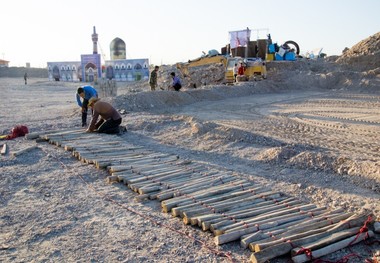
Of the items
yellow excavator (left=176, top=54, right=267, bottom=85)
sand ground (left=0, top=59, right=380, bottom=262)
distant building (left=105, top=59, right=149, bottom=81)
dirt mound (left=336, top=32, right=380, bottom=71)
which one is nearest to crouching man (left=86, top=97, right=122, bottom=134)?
sand ground (left=0, top=59, right=380, bottom=262)

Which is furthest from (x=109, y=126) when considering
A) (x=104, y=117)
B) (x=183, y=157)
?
(x=183, y=157)

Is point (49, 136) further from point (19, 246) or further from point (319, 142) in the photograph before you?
point (319, 142)

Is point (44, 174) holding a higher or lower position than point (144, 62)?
lower

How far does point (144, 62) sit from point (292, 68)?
1735cm

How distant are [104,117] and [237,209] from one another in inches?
231

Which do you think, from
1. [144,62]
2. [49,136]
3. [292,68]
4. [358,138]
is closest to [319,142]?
[358,138]

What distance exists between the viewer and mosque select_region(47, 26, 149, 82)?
133 ft

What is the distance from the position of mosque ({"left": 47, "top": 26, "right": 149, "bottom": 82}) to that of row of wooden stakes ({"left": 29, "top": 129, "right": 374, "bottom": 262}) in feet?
108

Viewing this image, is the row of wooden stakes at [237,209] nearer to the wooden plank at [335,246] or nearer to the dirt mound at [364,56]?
the wooden plank at [335,246]

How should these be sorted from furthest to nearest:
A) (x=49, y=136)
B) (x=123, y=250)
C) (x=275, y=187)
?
1. (x=49, y=136)
2. (x=275, y=187)
3. (x=123, y=250)

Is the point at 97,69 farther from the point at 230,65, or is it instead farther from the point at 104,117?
the point at 104,117

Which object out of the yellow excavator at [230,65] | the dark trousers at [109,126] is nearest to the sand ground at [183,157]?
the dark trousers at [109,126]

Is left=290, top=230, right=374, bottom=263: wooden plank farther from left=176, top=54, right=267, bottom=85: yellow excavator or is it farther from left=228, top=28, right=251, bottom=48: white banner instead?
left=228, top=28, right=251, bottom=48: white banner

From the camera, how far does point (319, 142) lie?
918 centimetres
